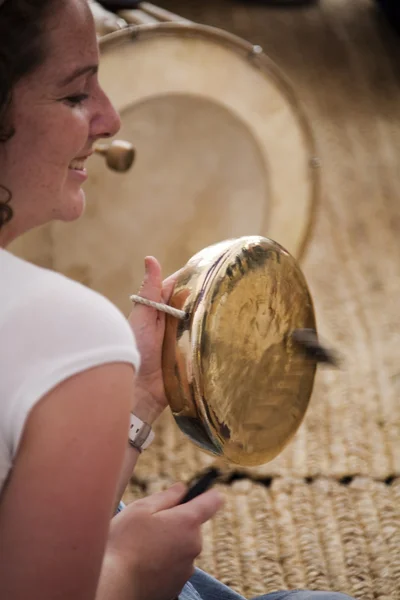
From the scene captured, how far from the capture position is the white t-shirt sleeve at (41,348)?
489 mm

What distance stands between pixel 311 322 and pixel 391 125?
8.50 feet

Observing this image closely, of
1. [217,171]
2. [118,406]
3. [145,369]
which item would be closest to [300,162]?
[217,171]

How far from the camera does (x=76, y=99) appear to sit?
0.66 meters

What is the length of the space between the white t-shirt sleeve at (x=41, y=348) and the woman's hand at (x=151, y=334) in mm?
300

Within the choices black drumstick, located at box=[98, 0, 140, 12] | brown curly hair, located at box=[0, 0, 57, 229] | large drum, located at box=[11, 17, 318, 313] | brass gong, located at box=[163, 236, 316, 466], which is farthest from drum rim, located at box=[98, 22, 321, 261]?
brown curly hair, located at box=[0, 0, 57, 229]

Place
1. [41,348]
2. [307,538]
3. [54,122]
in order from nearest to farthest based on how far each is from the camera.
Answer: [41,348] < [54,122] < [307,538]

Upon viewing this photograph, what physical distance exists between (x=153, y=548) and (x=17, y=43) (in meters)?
0.40

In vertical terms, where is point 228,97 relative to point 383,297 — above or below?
above

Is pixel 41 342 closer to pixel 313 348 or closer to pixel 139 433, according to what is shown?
pixel 139 433

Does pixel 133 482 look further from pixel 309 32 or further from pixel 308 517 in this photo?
pixel 309 32

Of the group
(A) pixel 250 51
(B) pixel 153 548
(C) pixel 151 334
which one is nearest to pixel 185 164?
(A) pixel 250 51

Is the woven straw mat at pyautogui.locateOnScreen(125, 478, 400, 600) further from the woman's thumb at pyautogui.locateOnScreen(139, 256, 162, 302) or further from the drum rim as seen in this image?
the woman's thumb at pyautogui.locateOnScreen(139, 256, 162, 302)

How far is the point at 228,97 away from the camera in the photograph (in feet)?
5.43

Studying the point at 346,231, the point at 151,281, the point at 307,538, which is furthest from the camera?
the point at 346,231
